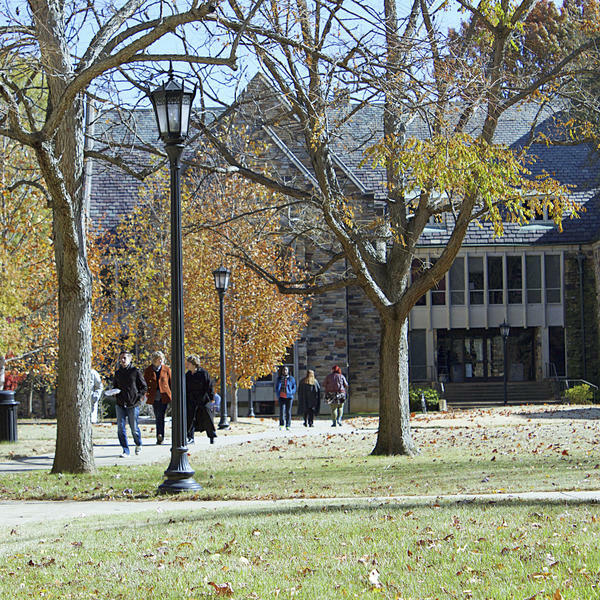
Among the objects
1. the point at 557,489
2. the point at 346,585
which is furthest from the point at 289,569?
the point at 557,489

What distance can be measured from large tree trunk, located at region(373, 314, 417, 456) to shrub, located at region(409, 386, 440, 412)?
17.0m

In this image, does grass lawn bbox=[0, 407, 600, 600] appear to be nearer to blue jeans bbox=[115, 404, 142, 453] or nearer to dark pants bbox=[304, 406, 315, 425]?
blue jeans bbox=[115, 404, 142, 453]

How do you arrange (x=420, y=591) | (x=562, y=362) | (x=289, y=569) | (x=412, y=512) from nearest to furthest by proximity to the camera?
(x=420, y=591) < (x=289, y=569) < (x=412, y=512) < (x=562, y=362)

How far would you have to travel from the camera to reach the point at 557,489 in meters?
9.80

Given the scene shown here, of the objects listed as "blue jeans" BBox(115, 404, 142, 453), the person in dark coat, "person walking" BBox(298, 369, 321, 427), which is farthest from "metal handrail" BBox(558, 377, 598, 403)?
"blue jeans" BBox(115, 404, 142, 453)

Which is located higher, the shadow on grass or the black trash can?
the black trash can

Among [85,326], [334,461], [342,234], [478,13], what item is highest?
[478,13]

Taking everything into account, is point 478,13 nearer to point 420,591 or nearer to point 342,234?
point 342,234

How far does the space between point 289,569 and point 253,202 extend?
2270 centimetres

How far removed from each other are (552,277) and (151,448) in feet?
75.8

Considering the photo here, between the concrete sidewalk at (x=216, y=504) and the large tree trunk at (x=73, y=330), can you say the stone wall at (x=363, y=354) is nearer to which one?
the large tree trunk at (x=73, y=330)

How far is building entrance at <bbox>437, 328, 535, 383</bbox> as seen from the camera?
38500 mm

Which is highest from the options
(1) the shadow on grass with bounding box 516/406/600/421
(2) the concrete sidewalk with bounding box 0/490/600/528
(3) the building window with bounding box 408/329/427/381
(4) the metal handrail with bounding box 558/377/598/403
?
(3) the building window with bounding box 408/329/427/381

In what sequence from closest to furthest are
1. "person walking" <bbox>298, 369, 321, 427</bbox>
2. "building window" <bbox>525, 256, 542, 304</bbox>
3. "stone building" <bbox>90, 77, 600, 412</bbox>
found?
1. "person walking" <bbox>298, 369, 321, 427</bbox>
2. "stone building" <bbox>90, 77, 600, 412</bbox>
3. "building window" <bbox>525, 256, 542, 304</bbox>
